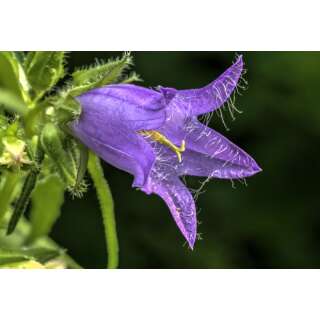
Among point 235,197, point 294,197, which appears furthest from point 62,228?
point 294,197

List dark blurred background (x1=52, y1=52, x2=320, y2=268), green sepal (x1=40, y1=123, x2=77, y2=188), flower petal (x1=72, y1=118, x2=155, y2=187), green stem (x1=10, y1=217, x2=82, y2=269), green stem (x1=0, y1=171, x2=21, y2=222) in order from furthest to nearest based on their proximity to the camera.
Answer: dark blurred background (x1=52, y1=52, x2=320, y2=268) → green stem (x1=10, y1=217, x2=82, y2=269) → green stem (x1=0, y1=171, x2=21, y2=222) → green sepal (x1=40, y1=123, x2=77, y2=188) → flower petal (x1=72, y1=118, x2=155, y2=187)

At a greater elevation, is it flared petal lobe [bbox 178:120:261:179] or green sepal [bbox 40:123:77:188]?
flared petal lobe [bbox 178:120:261:179]

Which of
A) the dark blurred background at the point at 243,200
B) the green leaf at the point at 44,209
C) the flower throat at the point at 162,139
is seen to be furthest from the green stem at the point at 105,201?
the dark blurred background at the point at 243,200

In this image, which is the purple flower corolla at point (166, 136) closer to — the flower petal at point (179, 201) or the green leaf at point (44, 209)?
the flower petal at point (179, 201)

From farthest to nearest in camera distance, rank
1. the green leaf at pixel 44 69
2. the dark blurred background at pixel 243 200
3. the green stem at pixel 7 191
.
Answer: the dark blurred background at pixel 243 200
the green stem at pixel 7 191
the green leaf at pixel 44 69

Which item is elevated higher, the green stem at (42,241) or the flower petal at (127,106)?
the flower petal at (127,106)

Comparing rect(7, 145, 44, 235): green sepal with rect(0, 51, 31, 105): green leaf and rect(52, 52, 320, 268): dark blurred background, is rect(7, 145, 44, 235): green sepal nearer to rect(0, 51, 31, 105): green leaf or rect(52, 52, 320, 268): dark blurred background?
rect(0, 51, 31, 105): green leaf

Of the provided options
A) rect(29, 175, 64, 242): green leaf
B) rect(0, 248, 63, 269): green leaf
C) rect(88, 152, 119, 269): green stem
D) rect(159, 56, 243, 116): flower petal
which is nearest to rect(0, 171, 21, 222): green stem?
rect(0, 248, 63, 269): green leaf
